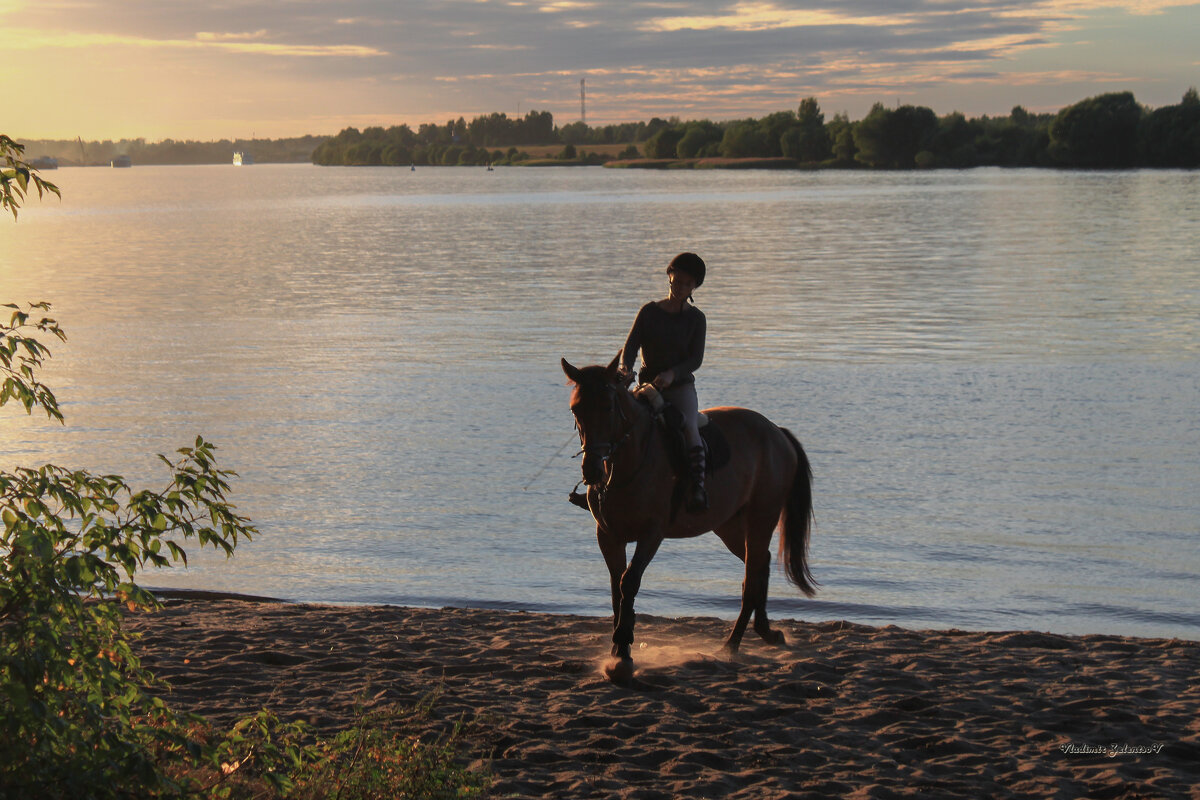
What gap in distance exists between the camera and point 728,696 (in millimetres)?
7652

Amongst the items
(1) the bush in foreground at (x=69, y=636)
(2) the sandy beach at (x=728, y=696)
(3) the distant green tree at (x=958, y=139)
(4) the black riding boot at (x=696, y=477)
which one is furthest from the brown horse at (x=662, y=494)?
(3) the distant green tree at (x=958, y=139)

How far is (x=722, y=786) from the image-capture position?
6090 millimetres

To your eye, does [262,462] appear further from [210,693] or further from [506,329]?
[506,329]

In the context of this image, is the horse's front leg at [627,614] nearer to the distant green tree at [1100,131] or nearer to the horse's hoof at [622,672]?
the horse's hoof at [622,672]

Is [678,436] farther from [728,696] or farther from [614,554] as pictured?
[728,696]

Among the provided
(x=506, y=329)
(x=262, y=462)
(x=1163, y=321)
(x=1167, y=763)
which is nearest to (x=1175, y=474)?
(x=1167, y=763)

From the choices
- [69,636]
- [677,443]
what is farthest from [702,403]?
[69,636]

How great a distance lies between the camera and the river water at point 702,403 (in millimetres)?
11023

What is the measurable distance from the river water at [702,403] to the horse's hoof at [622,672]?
2.35m

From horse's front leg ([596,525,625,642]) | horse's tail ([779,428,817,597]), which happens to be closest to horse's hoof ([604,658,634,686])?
horse's front leg ([596,525,625,642])

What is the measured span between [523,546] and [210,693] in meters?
4.95

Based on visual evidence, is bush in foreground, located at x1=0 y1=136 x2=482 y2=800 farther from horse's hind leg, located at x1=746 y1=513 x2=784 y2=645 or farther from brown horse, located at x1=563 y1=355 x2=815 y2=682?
horse's hind leg, located at x1=746 y1=513 x2=784 y2=645

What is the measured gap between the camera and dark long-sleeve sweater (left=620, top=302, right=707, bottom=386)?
809 centimetres

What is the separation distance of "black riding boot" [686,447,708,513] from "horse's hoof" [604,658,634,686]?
1.21 m
